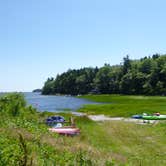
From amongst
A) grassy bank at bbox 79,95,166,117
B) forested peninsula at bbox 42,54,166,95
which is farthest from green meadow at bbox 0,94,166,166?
forested peninsula at bbox 42,54,166,95

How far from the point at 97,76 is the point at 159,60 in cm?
4835

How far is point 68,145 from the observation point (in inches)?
763

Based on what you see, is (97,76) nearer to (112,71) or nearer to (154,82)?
(112,71)

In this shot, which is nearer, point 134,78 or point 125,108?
point 125,108

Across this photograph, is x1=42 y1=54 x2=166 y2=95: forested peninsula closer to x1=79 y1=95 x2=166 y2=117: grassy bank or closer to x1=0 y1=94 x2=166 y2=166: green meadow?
x1=79 y1=95 x2=166 y2=117: grassy bank

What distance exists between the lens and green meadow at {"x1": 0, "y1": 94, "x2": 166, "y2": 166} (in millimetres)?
12212

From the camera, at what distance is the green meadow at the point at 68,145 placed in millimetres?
12212

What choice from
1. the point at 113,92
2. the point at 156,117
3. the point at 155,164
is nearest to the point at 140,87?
the point at 113,92

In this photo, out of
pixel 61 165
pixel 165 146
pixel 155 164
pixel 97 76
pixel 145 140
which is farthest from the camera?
pixel 97 76

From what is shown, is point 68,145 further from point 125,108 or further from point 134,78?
point 134,78

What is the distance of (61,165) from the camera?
12.3m

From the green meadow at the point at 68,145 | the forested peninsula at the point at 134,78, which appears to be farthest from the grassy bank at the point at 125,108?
the forested peninsula at the point at 134,78

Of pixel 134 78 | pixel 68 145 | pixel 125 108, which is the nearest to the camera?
pixel 68 145

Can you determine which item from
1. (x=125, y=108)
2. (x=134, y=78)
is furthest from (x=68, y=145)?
(x=134, y=78)
